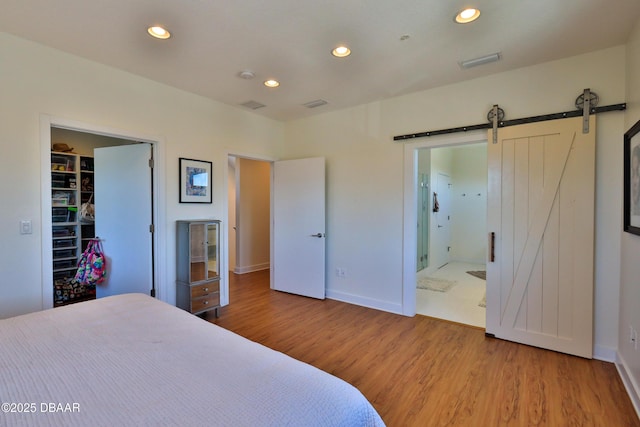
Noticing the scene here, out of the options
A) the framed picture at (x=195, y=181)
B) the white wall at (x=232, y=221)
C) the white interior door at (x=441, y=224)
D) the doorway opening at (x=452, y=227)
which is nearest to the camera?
the framed picture at (x=195, y=181)

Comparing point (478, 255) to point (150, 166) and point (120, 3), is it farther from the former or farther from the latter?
point (120, 3)

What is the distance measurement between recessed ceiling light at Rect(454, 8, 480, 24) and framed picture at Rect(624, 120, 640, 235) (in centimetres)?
132

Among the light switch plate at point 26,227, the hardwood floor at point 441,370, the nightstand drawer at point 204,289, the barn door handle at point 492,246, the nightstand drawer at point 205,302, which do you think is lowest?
the hardwood floor at point 441,370

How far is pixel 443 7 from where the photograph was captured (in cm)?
196

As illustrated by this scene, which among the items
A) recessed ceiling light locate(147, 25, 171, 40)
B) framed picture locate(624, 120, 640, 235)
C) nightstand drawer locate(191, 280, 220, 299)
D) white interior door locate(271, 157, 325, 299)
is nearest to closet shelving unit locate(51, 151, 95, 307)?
nightstand drawer locate(191, 280, 220, 299)

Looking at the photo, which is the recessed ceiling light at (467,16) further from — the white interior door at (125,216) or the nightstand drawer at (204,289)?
the nightstand drawer at (204,289)

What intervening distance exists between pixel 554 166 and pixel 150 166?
13.0ft

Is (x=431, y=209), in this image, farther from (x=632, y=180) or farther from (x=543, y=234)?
(x=632, y=180)

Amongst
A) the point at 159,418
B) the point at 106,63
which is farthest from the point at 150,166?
the point at 159,418

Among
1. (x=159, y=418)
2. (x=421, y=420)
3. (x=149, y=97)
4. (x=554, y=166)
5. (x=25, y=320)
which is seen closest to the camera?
(x=159, y=418)

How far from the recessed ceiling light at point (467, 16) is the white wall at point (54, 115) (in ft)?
9.15

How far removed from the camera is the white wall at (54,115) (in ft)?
7.57

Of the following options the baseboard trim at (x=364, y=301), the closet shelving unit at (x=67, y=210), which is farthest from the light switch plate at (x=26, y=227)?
the baseboard trim at (x=364, y=301)

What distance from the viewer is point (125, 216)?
341cm
